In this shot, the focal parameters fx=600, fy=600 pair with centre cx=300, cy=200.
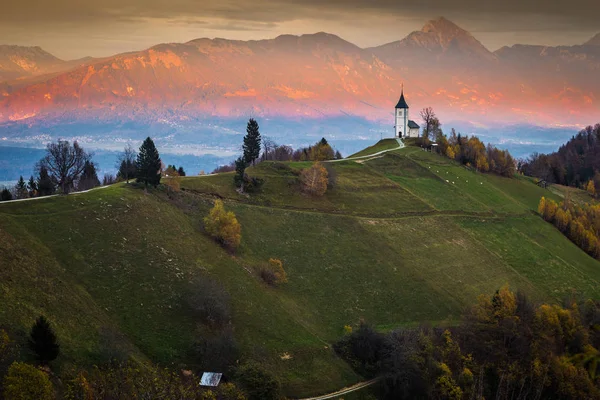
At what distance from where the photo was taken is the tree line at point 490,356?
6209cm

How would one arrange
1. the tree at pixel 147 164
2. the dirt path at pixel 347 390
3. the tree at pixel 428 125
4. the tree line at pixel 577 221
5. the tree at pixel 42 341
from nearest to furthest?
1. the tree at pixel 42 341
2. the dirt path at pixel 347 390
3. the tree at pixel 147 164
4. the tree line at pixel 577 221
5. the tree at pixel 428 125

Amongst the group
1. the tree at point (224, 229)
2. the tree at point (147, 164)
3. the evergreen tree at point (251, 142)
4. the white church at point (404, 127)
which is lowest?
the tree at point (224, 229)

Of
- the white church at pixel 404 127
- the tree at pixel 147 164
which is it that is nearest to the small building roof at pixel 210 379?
the tree at pixel 147 164

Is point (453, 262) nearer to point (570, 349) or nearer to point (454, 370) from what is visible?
point (570, 349)

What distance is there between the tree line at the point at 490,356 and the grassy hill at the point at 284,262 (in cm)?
437

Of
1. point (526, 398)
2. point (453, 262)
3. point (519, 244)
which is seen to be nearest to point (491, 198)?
point (519, 244)

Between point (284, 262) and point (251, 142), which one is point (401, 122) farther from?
point (284, 262)

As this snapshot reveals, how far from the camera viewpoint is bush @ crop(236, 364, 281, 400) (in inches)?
2124

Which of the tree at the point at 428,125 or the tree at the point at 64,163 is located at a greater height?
the tree at the point at 428,125

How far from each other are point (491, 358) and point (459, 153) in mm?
99358

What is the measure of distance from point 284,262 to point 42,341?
40472 mm

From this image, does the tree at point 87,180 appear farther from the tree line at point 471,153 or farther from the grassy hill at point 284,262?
the tree line at point 471,153

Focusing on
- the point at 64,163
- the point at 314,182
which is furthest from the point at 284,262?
the point at 64,163

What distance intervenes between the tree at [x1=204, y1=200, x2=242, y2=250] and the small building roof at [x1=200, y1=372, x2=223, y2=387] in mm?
25848
